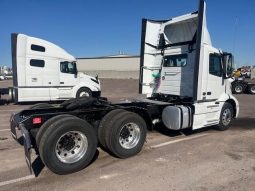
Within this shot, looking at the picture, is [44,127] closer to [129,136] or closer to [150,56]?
[129,136]

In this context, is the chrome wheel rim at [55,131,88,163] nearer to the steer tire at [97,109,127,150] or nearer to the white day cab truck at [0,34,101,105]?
the steer tire at [97,109,127,150]

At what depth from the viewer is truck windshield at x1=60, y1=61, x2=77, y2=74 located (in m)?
16.4

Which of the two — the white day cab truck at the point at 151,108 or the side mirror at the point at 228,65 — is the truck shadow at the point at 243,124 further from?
the side mirror at the point at 228,65

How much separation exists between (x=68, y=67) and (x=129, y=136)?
11162 millimetres

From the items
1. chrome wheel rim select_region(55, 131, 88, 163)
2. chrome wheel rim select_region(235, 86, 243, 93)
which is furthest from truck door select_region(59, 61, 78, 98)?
chrome wheel rim select_region(235, 86, 243, 93)

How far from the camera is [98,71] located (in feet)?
210

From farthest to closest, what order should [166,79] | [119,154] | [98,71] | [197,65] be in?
[98,71], [166,79], [197,65], [119,154]

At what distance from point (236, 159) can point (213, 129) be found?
3063 millimetres

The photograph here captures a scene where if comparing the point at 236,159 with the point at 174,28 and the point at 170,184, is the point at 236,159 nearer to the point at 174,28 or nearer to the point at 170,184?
the point at 170,184

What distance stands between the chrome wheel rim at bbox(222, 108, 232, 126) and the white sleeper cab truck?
10126mm

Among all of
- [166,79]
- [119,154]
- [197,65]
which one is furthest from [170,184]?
[166,79]

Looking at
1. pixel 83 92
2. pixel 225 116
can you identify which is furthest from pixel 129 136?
pixel 83 92

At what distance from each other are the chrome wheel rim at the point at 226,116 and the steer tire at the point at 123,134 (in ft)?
11.7

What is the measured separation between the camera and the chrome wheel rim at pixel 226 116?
8.88 m
